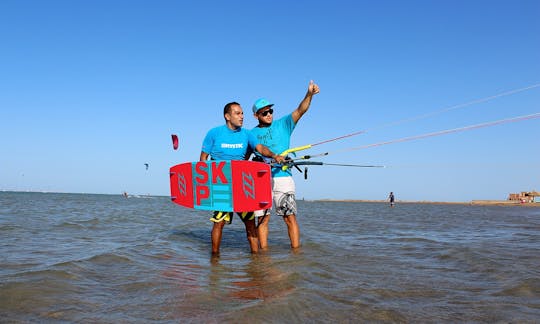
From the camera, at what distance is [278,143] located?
5.35m

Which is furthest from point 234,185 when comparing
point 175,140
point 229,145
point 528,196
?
point 528,196

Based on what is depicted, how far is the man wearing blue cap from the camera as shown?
5266 millimetres

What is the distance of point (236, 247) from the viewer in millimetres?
6195

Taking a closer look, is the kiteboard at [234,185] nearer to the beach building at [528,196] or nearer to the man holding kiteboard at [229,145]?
the man holding kiteboard at [229,145]

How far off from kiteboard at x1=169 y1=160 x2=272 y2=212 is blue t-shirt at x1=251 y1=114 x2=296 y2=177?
52 cm

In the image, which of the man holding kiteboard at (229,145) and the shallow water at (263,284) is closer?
the shallow water at (263,284)

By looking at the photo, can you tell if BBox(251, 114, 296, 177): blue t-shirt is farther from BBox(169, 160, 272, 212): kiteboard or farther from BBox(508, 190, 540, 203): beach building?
BBox(508, 190, 540, 203): beach building

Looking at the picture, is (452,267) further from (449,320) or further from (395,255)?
(449,320)

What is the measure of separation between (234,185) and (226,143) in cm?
62

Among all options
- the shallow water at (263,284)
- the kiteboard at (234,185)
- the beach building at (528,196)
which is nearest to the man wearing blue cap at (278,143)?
the kiteboard at (234,185)

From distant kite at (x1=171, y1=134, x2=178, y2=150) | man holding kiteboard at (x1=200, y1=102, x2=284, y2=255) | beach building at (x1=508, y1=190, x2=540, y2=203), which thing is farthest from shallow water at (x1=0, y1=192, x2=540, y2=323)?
beach building at (x1=508, y1=190, x2=540, y2=203)

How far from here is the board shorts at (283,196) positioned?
525 cm

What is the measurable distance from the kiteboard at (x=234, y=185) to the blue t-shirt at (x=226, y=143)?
21 centimetres

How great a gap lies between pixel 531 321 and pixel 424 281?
4.10 feet
